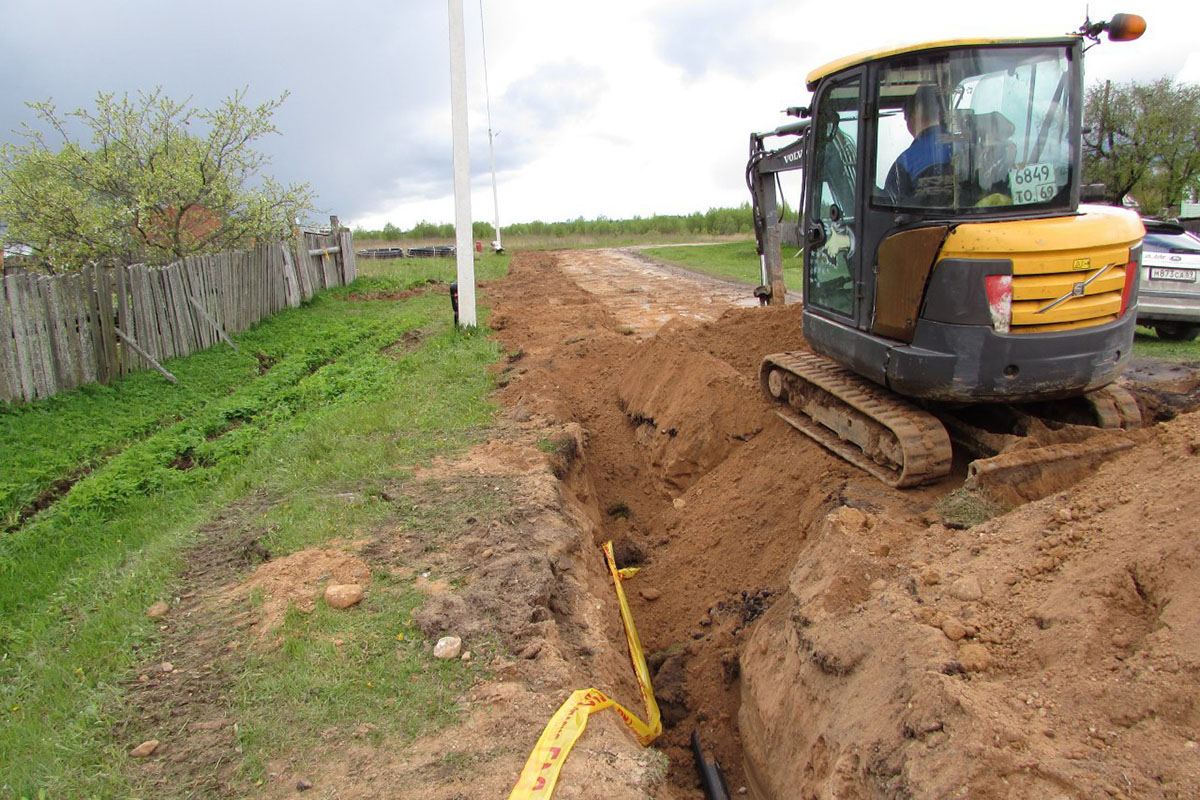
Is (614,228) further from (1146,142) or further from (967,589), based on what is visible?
(967,589)

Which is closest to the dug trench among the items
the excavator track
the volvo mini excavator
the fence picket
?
the excavator track

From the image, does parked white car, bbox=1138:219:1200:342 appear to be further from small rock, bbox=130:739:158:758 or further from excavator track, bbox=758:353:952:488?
small rock, bbox=130:739:158:758

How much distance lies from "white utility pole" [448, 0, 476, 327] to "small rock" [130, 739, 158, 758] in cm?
966

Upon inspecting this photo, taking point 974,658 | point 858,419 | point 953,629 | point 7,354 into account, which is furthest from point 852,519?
point 7,354

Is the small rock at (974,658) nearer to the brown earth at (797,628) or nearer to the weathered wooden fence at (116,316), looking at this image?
the brown earth at (797,628)

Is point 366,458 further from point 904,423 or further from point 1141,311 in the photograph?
point 1141,311

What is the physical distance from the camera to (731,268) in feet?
81.8

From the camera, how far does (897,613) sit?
138 inches

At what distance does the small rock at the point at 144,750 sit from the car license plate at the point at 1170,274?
11.9 meters

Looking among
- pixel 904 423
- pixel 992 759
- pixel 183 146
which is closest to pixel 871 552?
pixel 904 423

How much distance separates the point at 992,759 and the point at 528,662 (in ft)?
6.77

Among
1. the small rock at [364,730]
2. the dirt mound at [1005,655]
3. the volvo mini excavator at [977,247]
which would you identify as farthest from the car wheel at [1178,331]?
the small rock at [364,730]

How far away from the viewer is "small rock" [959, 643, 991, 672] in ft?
9.73

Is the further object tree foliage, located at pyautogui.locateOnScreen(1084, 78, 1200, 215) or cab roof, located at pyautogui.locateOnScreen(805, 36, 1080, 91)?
tree foliage, located at pyautogui.locateOnScreen(1084, 78, 1200, 215)
